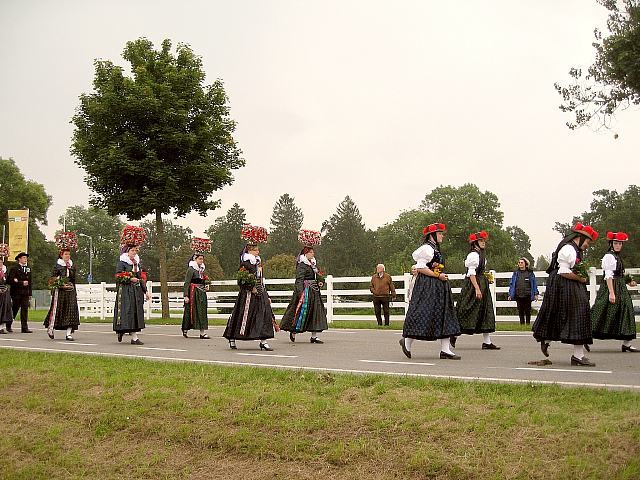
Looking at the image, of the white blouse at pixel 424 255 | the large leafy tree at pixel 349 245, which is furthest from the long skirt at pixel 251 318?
the large leafy tree at pixel 349 245

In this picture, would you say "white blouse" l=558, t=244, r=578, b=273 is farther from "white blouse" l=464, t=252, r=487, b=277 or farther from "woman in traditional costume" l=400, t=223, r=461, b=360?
"white blouse" l=464, t=252, r=487, b=277

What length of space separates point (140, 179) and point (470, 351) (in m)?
18.8

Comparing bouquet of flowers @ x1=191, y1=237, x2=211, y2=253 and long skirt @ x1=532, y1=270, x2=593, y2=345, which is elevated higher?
bouquet of flowers @ x1=191, y1=237, x2=211, y2=253

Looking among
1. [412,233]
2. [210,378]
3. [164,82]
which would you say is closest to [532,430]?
[210,378]

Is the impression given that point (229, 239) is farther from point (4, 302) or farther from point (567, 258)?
point (567, 258)

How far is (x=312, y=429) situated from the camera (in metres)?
8.36

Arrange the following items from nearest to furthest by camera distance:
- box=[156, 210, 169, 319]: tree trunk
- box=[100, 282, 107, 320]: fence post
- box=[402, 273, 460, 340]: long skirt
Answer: box=[402, 273, 460, 340]: long skirt, box=[156, 210, 169, 319]: tree trunk, box=[100, 282, 107, 320]: fence post

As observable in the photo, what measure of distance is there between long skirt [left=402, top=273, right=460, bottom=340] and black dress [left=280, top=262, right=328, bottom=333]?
496 centimetres

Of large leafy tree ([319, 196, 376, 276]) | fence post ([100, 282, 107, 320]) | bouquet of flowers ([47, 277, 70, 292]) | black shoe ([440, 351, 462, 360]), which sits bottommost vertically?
black shoe ([440, 351, 462, 360])

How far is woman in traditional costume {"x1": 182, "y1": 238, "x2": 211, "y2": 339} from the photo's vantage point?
20.1m

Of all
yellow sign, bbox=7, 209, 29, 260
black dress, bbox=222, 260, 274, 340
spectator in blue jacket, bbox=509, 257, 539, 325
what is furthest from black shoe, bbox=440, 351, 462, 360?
yellow sign, bbox=7, 209, 29, 260

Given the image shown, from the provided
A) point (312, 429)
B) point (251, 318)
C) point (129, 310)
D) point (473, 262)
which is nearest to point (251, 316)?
point (251, 318)

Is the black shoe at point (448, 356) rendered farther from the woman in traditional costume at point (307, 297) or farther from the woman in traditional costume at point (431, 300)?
the woman in traditional costume at point (307, 297)

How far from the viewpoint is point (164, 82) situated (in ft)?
95.6
